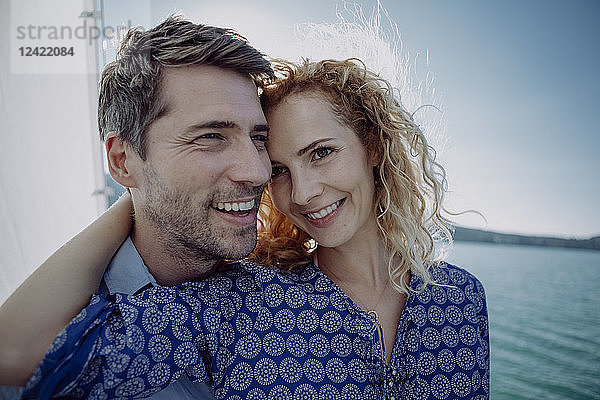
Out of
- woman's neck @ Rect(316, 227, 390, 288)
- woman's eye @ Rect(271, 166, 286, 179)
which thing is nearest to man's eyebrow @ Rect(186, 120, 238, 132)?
woman's eye @ Rect(271, 166, 286, 179)

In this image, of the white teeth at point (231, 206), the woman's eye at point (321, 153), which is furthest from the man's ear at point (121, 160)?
the woman's eye at point (321, 153)

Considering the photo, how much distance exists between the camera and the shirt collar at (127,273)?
1.33 metres

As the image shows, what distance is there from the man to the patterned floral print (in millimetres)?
155

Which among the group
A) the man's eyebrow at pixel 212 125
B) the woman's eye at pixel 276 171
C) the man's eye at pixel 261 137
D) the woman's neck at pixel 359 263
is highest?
the man's eyebrow at pixel 212 125

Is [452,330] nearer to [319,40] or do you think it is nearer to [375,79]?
[375,79]

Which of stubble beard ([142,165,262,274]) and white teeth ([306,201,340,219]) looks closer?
stubble beard ([142,165,262,274])

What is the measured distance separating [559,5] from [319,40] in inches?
899

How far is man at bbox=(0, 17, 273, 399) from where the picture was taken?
1.36m

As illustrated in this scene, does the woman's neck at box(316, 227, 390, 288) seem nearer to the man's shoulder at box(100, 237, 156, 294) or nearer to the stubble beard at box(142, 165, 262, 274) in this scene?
the stubble beard at box(142, 165, 262, 274)

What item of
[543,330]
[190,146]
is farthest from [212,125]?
[543,330]

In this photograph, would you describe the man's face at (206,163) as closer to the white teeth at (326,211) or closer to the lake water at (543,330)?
the white teeth at (326,211)

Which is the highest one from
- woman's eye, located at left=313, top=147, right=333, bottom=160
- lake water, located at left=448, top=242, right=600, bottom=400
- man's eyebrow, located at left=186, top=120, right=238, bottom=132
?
man's eyebrow, located at left=186, top=120, right=238, bottom=132

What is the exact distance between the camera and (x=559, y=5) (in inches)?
794

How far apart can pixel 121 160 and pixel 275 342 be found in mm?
742
